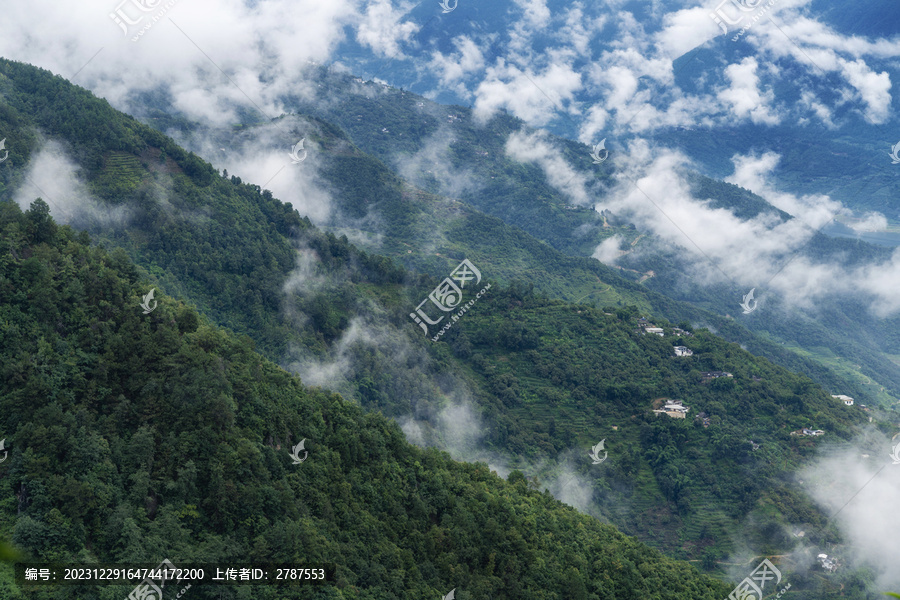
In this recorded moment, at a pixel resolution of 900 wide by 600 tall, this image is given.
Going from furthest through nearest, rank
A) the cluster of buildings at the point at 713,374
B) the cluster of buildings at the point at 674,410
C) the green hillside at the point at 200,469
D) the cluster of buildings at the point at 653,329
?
the cluster of buildings at the point at 653,329, the cluster of buildings at the point at 713,374, the cluster of buildings at the point at 674,410, the green hillside at the point at 200,469

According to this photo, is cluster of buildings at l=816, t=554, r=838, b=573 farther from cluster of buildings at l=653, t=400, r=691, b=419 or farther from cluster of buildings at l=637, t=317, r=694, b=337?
cluster of buildings at l=637, t=317, r=694, b=337

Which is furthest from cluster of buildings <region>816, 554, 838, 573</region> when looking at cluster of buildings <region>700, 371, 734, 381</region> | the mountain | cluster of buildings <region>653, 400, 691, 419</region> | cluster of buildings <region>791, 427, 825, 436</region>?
cluster of buildings <region>700, 371, 734, 381</region>

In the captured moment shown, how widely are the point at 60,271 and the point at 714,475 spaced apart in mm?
68286

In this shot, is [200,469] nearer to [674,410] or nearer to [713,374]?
[674,410]

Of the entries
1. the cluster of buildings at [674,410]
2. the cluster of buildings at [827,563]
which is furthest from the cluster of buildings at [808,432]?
the cluster of buildings at [827,563]

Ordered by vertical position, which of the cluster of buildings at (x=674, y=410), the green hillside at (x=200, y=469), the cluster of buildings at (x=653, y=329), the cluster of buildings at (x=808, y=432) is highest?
the cluster of buildings at (x=653, y=329)

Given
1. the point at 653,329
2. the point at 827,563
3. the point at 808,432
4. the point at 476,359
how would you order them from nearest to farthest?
the point at 827,563 < the point at 808,432 < the point at 476,359 < the point at 653,329

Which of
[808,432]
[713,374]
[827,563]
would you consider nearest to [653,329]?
[713,374]

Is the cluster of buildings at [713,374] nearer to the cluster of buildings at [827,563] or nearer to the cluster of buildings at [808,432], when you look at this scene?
the cluster of buildings at [808,432]

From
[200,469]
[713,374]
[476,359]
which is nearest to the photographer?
[200,469]

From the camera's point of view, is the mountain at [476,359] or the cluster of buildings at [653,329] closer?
the mountain at [476,359]

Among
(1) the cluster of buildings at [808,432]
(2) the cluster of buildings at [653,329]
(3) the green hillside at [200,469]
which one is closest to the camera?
(3) the green hillside at [200,469]

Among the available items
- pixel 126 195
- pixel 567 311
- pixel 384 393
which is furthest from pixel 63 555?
pixel 567 311

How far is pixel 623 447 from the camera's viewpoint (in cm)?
8138
